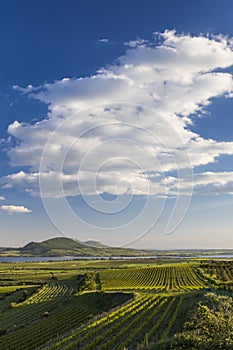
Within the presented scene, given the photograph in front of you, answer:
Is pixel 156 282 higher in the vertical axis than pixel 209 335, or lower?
lower

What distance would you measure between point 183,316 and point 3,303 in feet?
216

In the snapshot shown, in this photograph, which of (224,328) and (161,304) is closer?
(224,328)

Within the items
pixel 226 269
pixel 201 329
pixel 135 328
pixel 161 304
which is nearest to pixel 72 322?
pixel 161 304

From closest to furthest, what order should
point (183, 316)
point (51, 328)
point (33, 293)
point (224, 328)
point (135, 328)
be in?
point (224, 328) < point (135, 328) < point (183, 316) < point (51, 328) < point (33, 293)

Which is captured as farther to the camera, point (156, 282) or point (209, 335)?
point (156, 282)

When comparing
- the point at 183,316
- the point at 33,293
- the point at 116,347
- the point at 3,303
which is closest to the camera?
the point at 116,347

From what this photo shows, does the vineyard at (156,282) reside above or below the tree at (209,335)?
below

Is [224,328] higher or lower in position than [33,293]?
higher

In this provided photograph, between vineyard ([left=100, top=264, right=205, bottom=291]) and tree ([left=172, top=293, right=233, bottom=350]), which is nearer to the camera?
tree ([left=172, top=293, right=233, bottom=350])

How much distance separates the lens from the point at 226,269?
140 meters

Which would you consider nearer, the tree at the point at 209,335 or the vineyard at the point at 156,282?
the tree at the point at 209,335

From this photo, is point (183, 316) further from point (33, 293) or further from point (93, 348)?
point (33, 293)

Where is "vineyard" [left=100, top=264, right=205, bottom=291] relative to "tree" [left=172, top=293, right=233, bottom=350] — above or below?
below

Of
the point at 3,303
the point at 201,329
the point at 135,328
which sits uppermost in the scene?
the point at 201,329
